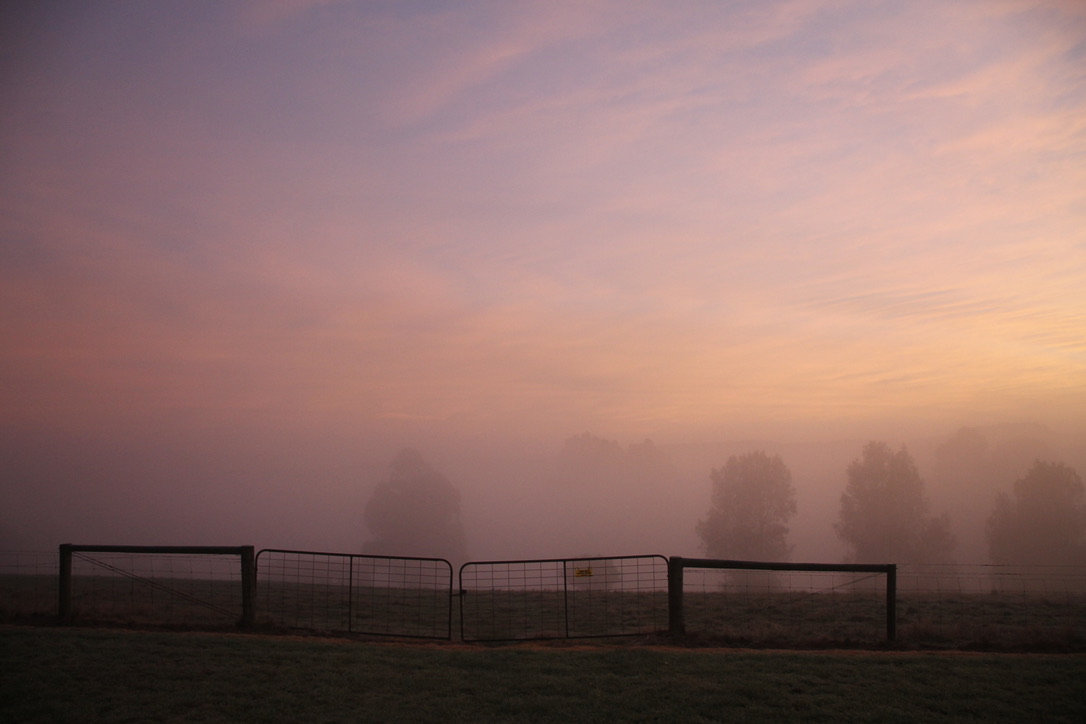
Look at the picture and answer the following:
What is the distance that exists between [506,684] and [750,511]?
39.3m

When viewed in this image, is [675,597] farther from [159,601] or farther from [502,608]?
[159,601]

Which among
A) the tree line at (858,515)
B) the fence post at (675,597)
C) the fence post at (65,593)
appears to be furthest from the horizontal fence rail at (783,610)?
the tree line at (858,515)

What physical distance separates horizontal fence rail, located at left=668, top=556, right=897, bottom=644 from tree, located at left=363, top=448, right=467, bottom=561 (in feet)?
110

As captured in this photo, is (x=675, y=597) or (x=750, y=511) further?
(x=750, y=511)

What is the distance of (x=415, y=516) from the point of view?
47.4 metres

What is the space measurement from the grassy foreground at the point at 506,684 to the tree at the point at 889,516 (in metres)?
35.8

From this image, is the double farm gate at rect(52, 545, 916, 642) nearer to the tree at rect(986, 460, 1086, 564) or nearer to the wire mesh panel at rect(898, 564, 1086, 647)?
the wire mesh panel at rect(898, 564, 1086, 647)

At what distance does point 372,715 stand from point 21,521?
63807mm

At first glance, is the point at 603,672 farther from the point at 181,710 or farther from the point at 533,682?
the point at 181,710

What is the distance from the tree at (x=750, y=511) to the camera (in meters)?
43.2

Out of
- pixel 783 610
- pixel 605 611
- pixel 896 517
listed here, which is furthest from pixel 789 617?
pixel 896 517

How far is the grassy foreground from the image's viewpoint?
7000mm

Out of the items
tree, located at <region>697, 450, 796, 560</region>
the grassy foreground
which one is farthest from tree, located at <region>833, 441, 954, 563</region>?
the grassy foreground

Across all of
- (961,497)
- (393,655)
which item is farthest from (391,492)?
(961,497)
